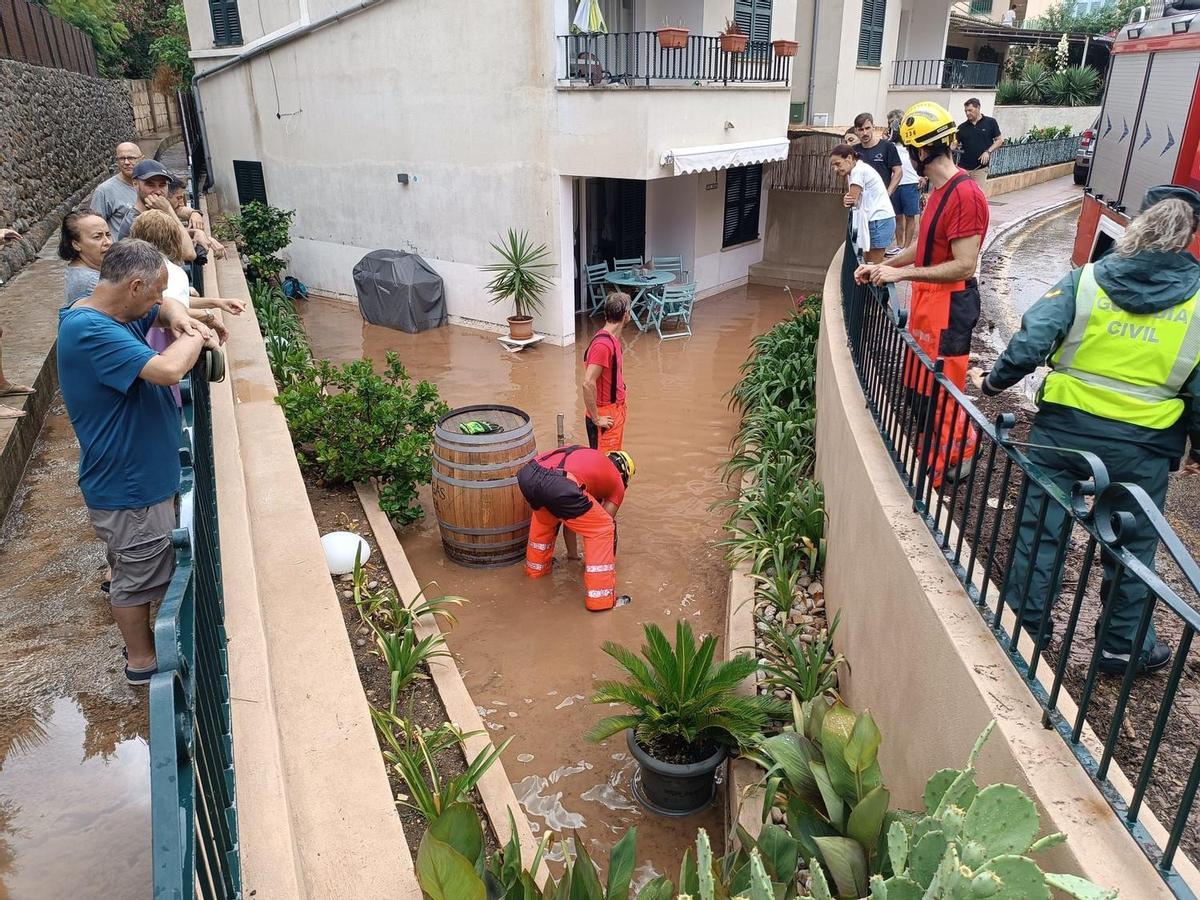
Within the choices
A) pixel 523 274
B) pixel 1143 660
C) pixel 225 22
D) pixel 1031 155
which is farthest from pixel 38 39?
pixel 1031 155

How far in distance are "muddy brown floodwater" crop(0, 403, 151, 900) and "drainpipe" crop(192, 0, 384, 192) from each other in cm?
1083

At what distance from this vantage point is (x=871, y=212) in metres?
7.21

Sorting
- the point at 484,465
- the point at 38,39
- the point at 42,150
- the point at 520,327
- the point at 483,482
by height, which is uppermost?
the point at 38,39

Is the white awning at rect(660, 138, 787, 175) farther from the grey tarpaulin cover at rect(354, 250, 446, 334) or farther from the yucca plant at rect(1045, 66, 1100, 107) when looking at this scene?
the yucca plant at rect(1045, 66, 1100, 107)

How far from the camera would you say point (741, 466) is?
7.05 m

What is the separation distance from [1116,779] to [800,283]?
14277 mm

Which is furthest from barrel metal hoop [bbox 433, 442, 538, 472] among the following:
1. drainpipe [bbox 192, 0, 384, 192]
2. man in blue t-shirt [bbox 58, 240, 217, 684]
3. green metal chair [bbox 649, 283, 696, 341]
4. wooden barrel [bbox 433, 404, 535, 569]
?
drainpipe [bbox 192, 0, 384, 192]

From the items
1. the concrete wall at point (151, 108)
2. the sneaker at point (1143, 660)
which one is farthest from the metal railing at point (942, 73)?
the concrete wall at point (151, 108)

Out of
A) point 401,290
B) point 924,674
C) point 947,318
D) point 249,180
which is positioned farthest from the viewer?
point 249,180

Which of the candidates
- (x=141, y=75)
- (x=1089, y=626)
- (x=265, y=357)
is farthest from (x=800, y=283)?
(x=141, y=75)

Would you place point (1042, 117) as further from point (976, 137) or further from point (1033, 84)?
point (976, 137)

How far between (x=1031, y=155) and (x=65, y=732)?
23.7m

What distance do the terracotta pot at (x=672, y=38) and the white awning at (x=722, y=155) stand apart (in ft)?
4.05

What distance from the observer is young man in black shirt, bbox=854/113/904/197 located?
8250 mm
